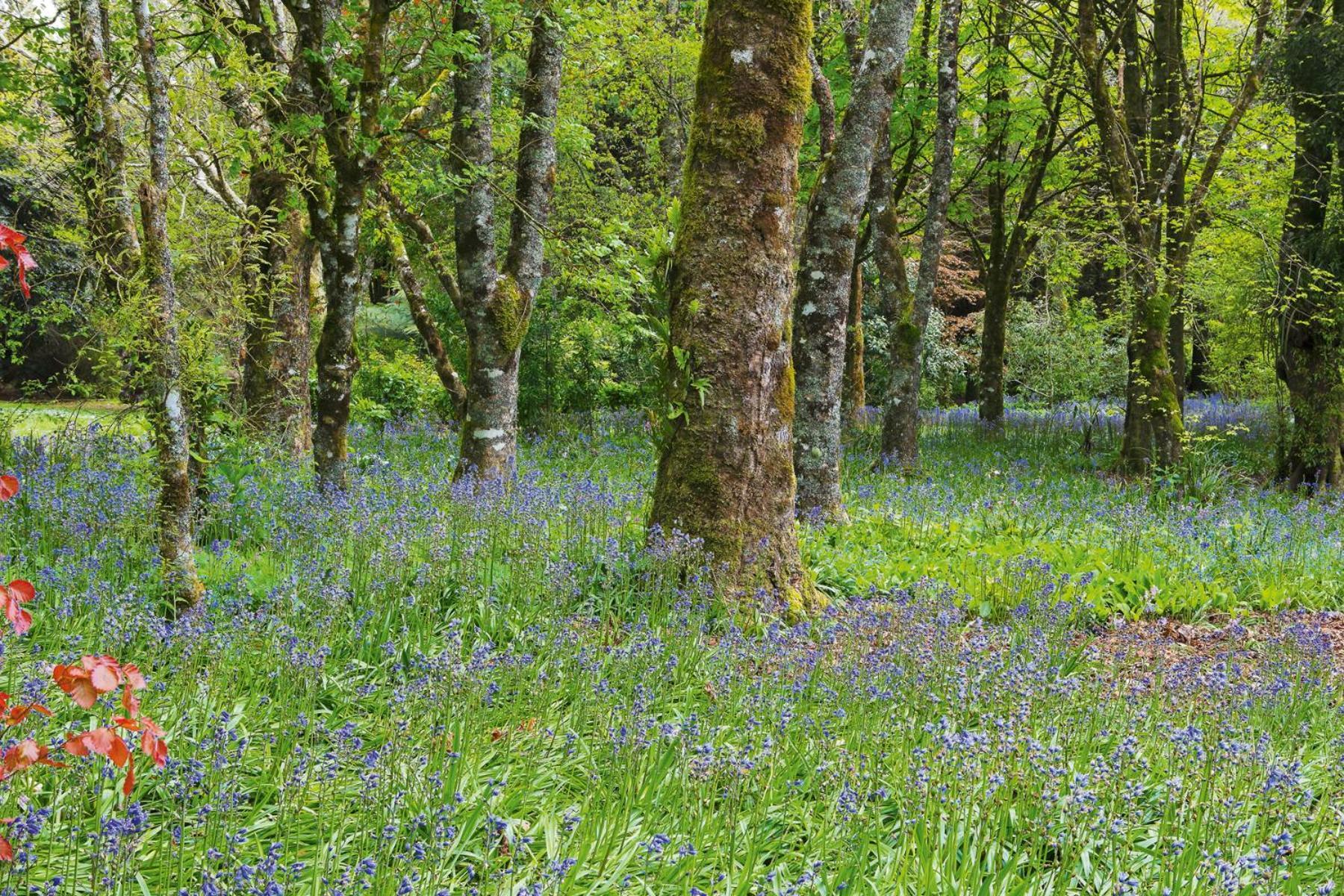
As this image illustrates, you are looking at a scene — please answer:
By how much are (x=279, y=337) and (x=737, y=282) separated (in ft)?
16.0

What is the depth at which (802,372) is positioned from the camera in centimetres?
788

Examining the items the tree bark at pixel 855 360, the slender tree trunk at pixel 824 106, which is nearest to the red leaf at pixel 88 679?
the slender tree trunk at pixel 824 106

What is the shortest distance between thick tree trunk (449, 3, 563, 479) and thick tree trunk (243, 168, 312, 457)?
1.62 m

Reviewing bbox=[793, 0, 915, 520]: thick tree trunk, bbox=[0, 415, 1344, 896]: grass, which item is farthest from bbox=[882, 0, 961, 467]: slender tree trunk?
bbox=[0, 415, 1344, 896]: grass

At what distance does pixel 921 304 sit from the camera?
11547mm

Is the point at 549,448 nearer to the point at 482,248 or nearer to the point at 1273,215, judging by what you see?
the point at 482,248

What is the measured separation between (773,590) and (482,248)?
4.59 meters

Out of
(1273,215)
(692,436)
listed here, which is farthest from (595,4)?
(1273,215)

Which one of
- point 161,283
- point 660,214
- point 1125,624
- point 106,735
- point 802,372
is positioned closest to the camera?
point 106,735

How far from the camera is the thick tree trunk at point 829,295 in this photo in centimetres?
773

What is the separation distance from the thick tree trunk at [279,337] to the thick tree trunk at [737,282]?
4283mm

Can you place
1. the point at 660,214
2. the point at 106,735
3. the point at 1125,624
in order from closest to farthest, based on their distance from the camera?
the point at 106,735, the point at 1125,624, the point at 660,214

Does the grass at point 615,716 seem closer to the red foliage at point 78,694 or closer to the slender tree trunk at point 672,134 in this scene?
the red foliage at point 78,694

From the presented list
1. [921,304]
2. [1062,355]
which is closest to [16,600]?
[921,304]
